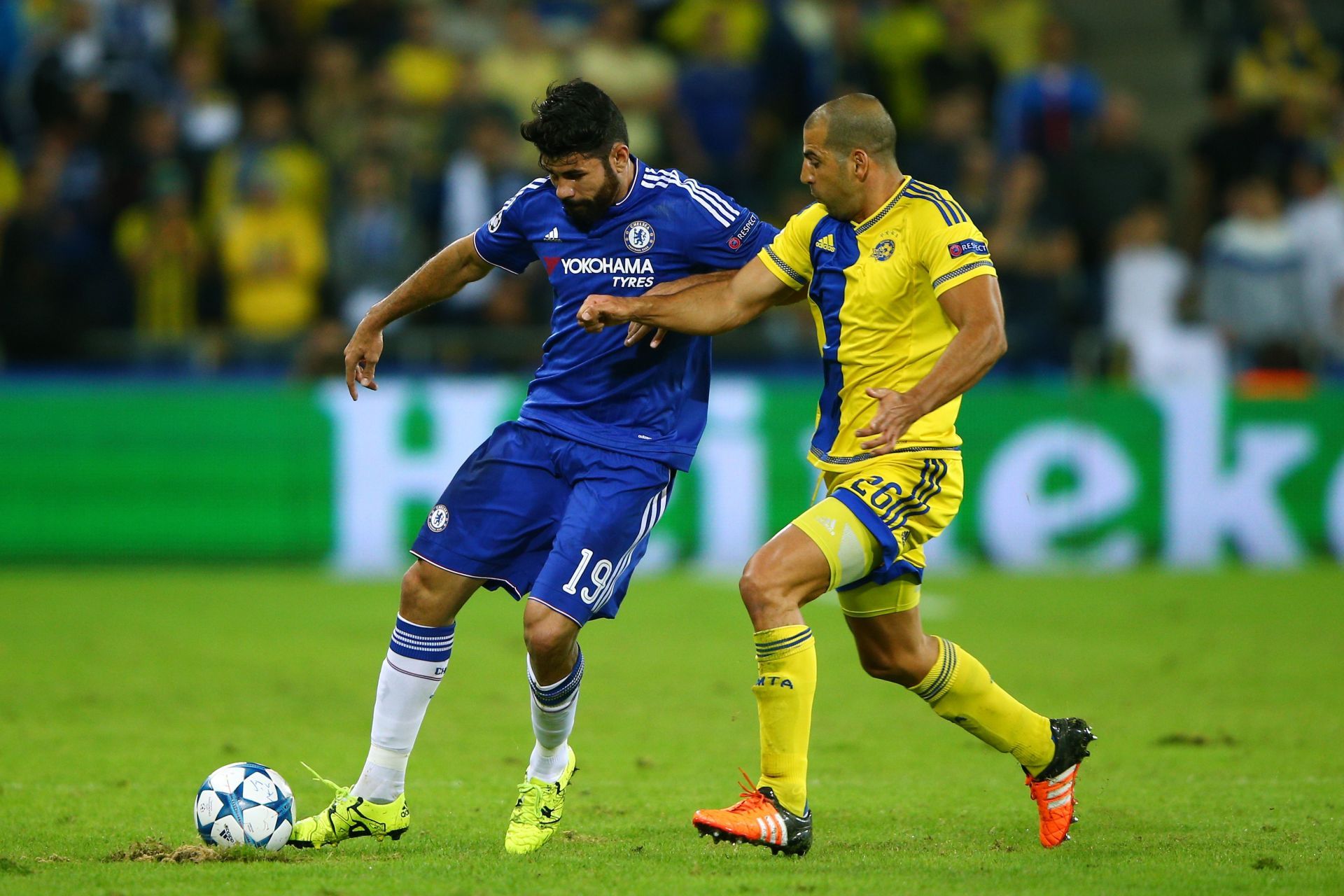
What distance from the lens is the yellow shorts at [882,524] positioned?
543cm

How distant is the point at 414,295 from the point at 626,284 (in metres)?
0.82

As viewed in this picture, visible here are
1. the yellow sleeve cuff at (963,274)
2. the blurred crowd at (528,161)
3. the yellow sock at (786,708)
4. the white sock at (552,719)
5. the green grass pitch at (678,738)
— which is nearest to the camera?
the green grass pitch at (678,738)

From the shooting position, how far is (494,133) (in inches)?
551

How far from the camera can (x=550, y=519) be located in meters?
5.77

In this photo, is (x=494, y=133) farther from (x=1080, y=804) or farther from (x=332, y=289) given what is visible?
(x=1080, y=804)

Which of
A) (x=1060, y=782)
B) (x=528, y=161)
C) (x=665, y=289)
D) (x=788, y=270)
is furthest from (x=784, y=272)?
(x=528, y=161)

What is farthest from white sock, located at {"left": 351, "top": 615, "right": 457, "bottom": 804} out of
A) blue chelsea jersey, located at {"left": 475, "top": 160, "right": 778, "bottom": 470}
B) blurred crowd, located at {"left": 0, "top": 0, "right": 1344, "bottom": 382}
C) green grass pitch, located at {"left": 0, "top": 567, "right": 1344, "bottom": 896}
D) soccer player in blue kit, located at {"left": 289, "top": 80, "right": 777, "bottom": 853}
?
blurred crowd, located at {"left": 0, "top": 0, "right": 1344, "bottom": 382}

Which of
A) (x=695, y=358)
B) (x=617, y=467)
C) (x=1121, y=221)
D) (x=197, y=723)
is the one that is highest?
(x=1121, y=221)

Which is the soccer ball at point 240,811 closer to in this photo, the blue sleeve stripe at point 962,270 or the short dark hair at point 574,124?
the short dark hair at point 574,124

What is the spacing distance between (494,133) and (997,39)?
18.7 ft

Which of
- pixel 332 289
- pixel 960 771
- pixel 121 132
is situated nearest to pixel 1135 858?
pixel 960 771

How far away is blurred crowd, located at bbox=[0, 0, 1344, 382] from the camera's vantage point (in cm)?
1384

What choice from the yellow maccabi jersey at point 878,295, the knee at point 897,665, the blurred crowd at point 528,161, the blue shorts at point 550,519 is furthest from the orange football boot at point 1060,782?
the blurred crowd at point 528,161

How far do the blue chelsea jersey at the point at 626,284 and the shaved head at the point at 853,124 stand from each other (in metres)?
0.53
